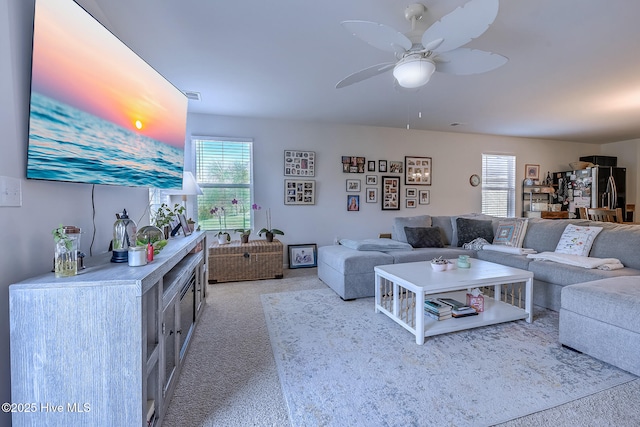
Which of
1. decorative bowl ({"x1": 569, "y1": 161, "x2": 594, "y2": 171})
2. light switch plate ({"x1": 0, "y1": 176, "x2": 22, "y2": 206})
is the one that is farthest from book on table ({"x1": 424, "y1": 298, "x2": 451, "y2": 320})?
decorative bowl ({"x1": 569, "y1": 161, "x2": 594, "y2": 171})

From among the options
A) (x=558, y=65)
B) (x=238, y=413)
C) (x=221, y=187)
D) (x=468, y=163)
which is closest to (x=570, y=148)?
(x=468, y=163)

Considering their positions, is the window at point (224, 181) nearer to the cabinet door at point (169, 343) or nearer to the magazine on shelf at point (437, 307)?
the cabinet door at point (169, 343)

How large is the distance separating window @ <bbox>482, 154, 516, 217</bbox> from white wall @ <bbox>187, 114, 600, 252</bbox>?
15 cm

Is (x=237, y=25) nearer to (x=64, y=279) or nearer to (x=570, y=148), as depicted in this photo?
(x=64, y=279)

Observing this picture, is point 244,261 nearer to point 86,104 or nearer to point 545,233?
point 86,104

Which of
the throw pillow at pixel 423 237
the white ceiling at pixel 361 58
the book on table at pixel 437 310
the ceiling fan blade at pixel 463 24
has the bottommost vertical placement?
the book on table at pixel 437 310

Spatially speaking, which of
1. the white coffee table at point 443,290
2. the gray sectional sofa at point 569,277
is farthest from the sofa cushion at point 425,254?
the white coffee table at point 443,290

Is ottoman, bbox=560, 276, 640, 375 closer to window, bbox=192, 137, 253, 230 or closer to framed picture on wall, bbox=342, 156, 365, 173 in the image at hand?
framed picture on wall, bbox=342, 156, 365, 173

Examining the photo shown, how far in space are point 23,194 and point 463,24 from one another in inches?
85.3

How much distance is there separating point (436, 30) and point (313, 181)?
3.33 m

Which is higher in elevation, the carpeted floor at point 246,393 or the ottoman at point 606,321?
the ottoman at point 606,321

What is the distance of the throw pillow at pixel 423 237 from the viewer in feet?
12.8

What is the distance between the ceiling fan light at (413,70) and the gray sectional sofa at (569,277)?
1817 mm

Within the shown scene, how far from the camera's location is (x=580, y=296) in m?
2.01
